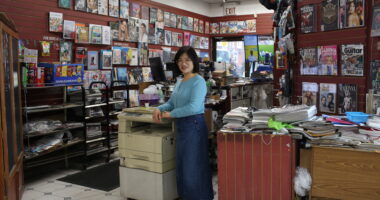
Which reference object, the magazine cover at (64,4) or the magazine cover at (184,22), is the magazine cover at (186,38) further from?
the magazine cover at (64,4)

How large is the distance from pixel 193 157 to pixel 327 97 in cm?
157

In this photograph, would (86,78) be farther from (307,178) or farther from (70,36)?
(307,178)

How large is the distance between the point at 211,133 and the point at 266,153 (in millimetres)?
1759

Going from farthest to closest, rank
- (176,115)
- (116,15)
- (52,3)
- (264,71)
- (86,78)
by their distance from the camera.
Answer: (264,71) → (116,15) → (86,78) → (52,3) → (176,115)

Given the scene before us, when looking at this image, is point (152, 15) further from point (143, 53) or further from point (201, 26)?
point (201, 26)

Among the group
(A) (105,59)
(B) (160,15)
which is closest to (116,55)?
(A) (105,59)

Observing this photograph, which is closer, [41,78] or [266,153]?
[266,153]

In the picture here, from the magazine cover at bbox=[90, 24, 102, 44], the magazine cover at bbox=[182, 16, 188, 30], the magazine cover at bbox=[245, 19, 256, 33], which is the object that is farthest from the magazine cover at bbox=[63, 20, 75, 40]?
the magazine cover at bbox=[245, 19, 256, 33]

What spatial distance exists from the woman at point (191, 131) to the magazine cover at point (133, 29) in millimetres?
3696

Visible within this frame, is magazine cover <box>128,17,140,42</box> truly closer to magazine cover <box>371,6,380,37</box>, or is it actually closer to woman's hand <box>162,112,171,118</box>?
woman's hand <box>162,112,171,118</box>

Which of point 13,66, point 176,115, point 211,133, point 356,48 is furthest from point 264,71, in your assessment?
point 13,66

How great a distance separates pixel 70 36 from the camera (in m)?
5.67

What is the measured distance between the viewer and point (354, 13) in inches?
132

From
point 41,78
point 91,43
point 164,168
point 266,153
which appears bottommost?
point 164,168
